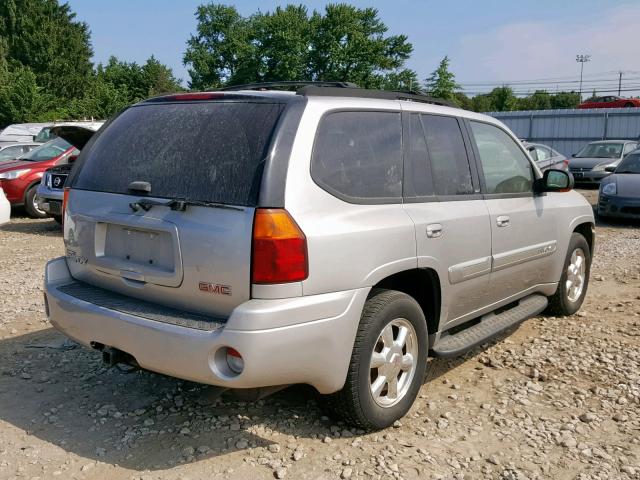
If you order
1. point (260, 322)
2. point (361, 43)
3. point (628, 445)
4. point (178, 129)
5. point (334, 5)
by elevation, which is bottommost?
point (628, 445)

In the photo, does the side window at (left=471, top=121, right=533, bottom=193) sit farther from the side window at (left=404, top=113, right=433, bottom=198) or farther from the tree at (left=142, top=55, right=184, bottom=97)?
the tree at (left=142, top=55, right=184, bottom=97)

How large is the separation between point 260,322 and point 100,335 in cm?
96

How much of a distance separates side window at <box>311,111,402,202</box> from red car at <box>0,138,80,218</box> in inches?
379

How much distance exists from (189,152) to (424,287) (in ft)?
5.11

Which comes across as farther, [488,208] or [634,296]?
[634,296]

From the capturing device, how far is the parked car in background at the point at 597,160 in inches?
680

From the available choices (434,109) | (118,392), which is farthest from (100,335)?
(434,109)

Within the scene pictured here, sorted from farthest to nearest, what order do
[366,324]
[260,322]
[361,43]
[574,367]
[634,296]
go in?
[361,43]
[634,296]
[574,367]
[366,324]
[260,322]

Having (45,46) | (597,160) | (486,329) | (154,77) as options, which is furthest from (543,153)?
(45,46)

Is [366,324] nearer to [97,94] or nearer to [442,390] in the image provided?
[442,390]

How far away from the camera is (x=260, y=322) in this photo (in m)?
2.74

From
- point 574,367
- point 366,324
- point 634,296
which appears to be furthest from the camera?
point 634,296

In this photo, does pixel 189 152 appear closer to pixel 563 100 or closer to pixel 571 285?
pixel 571 285

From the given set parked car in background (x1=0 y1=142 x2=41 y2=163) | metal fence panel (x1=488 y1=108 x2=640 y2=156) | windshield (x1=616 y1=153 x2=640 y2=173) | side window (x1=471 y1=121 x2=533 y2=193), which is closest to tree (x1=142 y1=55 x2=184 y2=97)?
metal fence panel (x1=488 y1=108 x2=640 y2=156)
